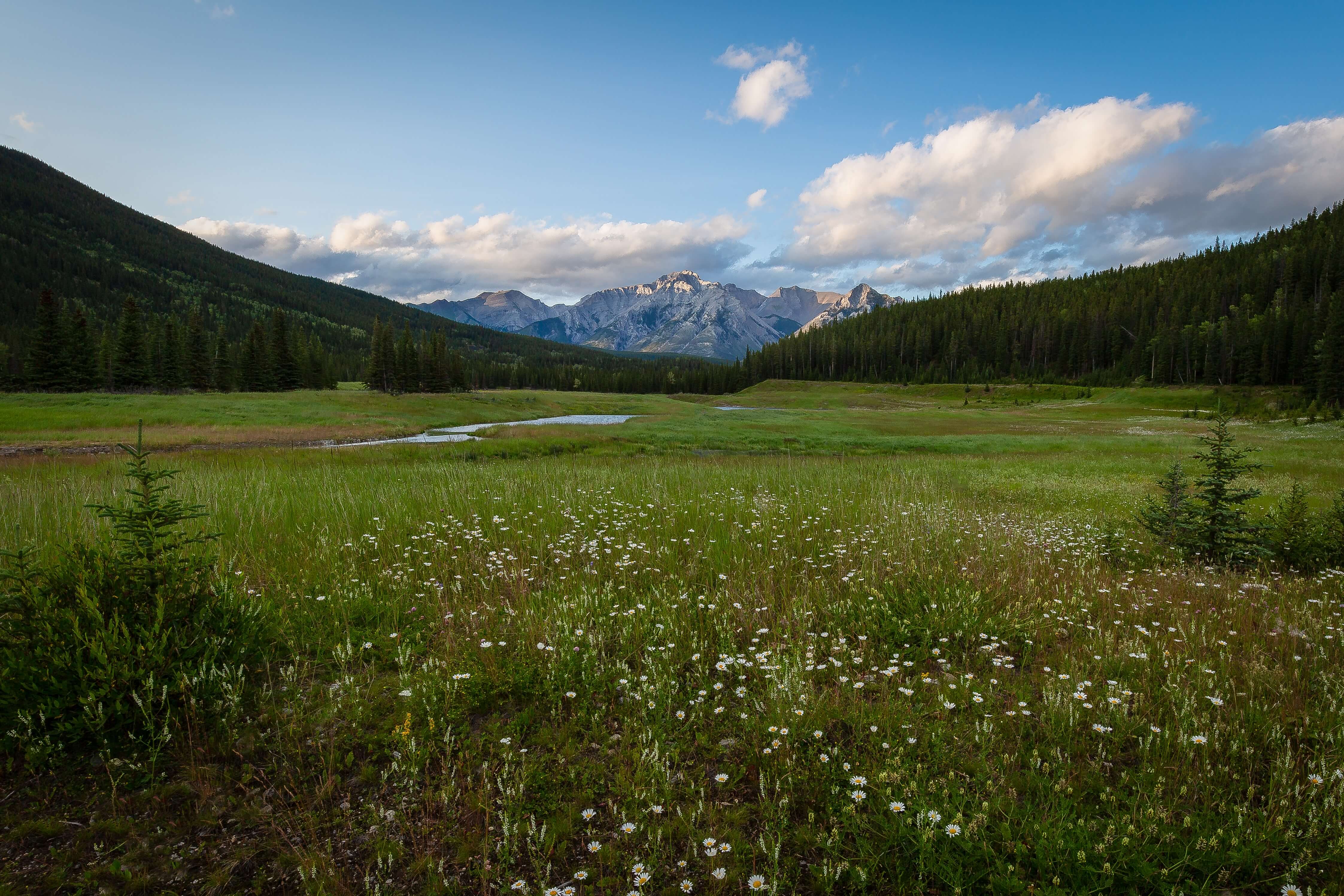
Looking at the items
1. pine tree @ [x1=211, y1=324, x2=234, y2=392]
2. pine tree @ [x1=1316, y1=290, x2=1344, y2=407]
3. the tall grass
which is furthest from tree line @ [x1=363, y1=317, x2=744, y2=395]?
pine tree @ [x1=1316, y1=290, x2=1344, y2=407]

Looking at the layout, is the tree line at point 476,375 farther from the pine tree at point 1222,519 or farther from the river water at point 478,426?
the pine tree at point 1222,519

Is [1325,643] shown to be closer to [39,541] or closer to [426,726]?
[426,726]

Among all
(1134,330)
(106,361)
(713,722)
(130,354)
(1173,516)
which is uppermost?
(1134,330)

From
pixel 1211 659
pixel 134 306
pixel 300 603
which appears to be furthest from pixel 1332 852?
pixel 134 306

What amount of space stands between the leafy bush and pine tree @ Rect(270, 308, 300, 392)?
116 metres

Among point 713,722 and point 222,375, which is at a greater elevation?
point 222,375

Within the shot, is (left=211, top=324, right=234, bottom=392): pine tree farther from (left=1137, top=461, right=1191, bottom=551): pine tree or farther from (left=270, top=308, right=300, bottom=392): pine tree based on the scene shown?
(left=1137, top=461, right=1191, bottom=551): pine tree

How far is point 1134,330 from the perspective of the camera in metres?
132

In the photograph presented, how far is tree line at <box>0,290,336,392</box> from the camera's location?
71.1m

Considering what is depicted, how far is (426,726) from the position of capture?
15.1 feet

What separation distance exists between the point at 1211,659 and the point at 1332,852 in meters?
2.92

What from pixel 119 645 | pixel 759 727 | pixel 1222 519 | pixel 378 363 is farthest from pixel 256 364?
pixel 1222 519

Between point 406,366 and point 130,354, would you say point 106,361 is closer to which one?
point 130,354

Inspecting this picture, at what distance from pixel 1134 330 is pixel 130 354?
673ft
